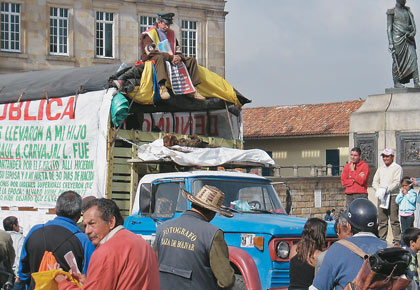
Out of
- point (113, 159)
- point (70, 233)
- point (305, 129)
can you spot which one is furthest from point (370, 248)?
point (305, 129)

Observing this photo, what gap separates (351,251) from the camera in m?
5.79

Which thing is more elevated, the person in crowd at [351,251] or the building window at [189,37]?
the building window at [189,37]

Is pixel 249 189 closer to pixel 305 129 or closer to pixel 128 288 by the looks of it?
pixel 128 288

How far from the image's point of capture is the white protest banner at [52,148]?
13320 millimetres

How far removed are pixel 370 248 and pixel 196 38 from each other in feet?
145

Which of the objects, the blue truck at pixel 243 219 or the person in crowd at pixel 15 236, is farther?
the person in crowd at pixel 15 236

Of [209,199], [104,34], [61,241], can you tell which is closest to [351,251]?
[209,199]

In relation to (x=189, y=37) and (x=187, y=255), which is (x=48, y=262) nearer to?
(x=187, y=255)

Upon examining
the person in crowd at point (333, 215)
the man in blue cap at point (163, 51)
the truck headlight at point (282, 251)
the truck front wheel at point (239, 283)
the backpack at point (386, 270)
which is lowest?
the person in crowd at point (333, 215)

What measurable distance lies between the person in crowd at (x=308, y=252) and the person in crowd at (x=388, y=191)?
7042mm

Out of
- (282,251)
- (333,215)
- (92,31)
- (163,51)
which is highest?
(92,31)

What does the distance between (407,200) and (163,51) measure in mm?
4953

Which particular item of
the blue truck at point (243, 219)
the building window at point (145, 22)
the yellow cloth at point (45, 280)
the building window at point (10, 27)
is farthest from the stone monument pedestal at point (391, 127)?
the building window at point (145, 22)

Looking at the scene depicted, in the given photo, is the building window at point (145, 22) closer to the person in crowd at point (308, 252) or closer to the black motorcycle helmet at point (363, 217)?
the person in crowd at point (308, 252)
